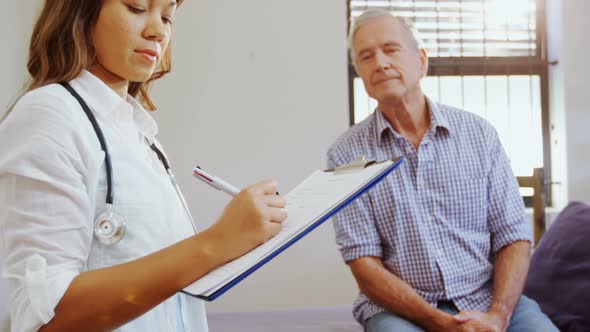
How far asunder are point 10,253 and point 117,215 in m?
0.14

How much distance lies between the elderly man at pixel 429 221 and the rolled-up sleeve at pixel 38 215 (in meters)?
1.15

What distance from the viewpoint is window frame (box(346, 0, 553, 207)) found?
356 cm

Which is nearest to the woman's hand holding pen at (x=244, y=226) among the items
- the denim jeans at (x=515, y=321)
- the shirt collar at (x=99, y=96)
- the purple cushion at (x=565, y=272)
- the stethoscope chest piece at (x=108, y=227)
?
the stethoscope chest piece at (x=108, y=227)

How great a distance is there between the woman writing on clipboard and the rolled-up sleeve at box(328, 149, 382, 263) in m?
0.94

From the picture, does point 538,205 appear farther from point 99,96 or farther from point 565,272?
point 99,96

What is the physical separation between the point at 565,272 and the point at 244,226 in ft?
4.81

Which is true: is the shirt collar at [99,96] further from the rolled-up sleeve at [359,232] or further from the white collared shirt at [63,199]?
the rolled-up sleeve at [359,232]

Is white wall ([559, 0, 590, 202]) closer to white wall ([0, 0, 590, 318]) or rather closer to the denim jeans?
white wall ([0, 0, 590, 318])

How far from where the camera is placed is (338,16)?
130 inches

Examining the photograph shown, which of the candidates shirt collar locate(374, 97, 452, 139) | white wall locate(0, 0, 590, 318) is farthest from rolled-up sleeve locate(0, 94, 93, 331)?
white wall locate(0, 0, 590, 318)

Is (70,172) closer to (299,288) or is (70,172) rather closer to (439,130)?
(439,130)

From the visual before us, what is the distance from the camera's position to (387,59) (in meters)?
2.00

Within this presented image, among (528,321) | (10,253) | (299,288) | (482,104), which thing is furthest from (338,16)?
(10,253)

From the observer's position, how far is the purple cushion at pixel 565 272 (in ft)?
5.72
